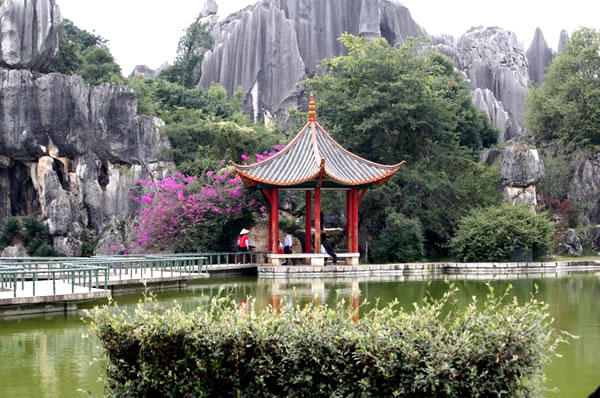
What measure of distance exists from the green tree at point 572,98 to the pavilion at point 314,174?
11.9m

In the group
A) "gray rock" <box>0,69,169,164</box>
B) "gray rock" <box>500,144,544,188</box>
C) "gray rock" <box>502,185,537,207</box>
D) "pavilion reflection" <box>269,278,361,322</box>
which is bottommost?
"pavilion reflection" <box>269,278,361,322</box>

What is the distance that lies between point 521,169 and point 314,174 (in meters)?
→ 8.84

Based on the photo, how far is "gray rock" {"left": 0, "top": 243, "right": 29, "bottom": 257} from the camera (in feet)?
70.1

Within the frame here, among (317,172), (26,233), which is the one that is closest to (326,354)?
(317,172)

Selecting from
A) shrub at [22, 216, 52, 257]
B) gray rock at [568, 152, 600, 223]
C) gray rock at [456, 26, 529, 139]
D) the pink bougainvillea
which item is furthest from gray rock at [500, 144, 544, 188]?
gray rock at [456, 26, 529, 139]

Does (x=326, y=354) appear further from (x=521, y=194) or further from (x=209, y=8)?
(x=209, y=8)

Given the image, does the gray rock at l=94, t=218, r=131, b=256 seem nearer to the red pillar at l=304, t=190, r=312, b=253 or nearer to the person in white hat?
the person in white hat

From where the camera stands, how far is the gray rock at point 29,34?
22.6 meters

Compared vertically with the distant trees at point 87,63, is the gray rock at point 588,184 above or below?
below

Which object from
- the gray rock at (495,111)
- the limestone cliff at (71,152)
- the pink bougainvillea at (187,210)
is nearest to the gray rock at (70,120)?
the limestone cliff at (71,152)

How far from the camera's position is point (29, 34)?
2312cm

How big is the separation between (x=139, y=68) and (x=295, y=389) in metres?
42.6

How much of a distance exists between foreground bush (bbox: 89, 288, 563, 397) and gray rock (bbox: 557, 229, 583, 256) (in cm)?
1907

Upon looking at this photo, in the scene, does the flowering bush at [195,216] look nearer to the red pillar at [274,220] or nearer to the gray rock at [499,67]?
the red pillar at [274,220]
